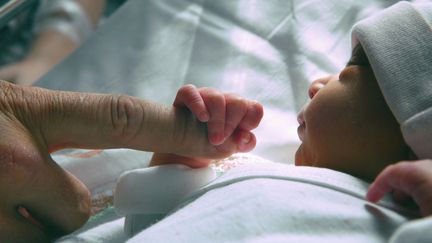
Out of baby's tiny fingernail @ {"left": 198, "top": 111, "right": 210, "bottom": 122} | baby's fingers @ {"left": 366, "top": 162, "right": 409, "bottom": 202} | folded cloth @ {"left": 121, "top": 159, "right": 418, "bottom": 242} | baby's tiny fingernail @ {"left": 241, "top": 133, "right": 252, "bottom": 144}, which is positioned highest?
baby's fingers @ {"left": 366, "top": 162, "right": 409, "bottom": 202}

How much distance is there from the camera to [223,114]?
0.76 metres

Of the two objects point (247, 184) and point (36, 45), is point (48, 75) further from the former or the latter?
point (247, 184)

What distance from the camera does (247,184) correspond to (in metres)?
0.64

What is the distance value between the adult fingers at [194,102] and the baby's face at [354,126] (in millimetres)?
132

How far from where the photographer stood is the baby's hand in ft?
2.50

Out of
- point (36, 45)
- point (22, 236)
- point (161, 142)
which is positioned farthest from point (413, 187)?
point (36, 45)

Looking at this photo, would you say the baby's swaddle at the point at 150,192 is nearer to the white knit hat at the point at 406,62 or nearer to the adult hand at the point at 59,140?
the adult hand at the point at 59,140

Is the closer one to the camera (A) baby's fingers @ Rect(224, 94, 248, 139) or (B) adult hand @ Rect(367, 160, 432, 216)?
(B) adult hand @ Rect(367, 160, 432, 216)

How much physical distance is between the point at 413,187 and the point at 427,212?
3cm

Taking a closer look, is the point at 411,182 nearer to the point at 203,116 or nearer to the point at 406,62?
the point at 406,62

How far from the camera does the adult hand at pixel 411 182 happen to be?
53 centimetres

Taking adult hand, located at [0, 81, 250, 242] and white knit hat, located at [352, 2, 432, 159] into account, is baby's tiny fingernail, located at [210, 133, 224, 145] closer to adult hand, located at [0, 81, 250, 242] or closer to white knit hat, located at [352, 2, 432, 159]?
adult hand, located at [0, 81, 250, 242]

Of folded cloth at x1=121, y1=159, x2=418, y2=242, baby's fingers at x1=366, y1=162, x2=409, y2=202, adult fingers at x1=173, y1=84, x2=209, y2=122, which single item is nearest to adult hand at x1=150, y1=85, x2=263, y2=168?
adult fingers at x1=173, y1=84, x2=209, y2=122

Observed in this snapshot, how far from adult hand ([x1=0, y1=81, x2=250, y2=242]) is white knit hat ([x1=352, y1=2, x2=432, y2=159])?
0.24 metres
